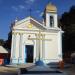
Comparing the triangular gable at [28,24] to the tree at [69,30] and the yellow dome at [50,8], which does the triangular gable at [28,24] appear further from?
the tree at [69,30]

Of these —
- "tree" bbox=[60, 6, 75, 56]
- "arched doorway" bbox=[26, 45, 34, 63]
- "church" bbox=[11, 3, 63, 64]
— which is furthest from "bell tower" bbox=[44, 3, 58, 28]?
"tree" bbox=[60, 6, 75, 56]

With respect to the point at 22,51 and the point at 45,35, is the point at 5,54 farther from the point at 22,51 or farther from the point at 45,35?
the point at 45,35

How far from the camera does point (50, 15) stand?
32.0 metres

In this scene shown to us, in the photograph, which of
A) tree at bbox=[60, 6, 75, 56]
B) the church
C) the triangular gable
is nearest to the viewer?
the church

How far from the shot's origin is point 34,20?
3070cm

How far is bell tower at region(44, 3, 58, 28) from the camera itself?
31.6 m

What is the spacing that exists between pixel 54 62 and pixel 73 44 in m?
9.68

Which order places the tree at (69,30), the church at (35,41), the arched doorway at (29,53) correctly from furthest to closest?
the tree at (69,30) → the arched doorway at (29,53) → the church at (35,41)

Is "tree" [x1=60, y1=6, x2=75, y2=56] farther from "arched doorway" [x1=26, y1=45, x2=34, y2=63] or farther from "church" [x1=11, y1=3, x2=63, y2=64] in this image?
"arched doorway" [x1=26, y1=45, x2=34, y2=63]

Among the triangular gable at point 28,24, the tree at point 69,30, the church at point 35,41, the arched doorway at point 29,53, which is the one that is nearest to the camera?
the church at point 35,41

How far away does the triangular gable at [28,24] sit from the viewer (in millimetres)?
30189

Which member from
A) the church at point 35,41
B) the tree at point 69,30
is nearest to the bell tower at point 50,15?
the church at point 35,41

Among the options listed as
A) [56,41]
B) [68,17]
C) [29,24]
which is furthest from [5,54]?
[68,17]

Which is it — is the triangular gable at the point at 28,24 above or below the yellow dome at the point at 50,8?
below
